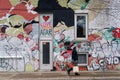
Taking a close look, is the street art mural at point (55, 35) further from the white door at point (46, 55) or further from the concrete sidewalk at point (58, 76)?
the concrete sidewalk at point (58, 76)

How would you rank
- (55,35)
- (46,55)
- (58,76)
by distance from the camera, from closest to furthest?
(58,76) → (55,35) → (46,55)

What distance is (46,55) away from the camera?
2672cm

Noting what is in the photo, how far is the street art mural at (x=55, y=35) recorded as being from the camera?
26.5 metres

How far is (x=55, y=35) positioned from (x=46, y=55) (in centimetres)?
141

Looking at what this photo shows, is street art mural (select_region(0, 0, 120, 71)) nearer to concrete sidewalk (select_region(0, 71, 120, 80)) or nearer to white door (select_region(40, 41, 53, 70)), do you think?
white door (select_region(40, 41, 53, 70))

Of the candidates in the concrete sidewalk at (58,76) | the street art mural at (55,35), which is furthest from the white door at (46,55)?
the concrete sidewalk at (58,76)

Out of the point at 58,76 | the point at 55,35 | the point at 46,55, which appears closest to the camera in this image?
the point at 58,76

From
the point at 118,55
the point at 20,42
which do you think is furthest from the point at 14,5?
the point at 118,55

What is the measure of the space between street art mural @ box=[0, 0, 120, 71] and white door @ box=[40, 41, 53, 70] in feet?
0.94

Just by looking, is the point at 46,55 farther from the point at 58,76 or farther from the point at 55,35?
the point at 58,76

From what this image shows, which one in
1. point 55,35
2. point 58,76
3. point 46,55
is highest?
point 55,35

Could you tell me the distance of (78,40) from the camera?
26656mm

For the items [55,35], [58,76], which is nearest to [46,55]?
[55,35]

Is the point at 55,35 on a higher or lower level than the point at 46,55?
higher
